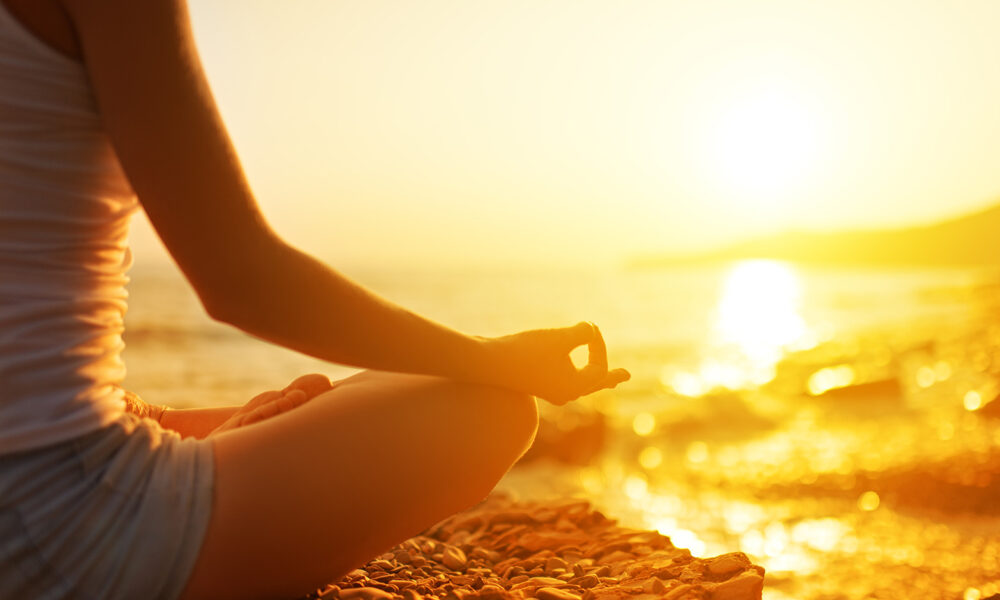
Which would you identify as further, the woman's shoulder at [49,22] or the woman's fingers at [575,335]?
the woman's fingers at [575,335]

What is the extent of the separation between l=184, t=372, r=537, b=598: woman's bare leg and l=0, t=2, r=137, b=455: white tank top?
0.27 metres

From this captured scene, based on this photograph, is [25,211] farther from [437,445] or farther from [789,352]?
[789,352]

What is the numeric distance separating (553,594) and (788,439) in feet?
24.2

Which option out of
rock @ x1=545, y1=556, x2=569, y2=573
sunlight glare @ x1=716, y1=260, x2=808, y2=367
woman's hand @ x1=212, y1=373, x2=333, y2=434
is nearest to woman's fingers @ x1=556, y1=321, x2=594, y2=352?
woman's hand @ x1=212, y1=373, x2=333, y2=434

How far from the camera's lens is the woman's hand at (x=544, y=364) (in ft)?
5.51

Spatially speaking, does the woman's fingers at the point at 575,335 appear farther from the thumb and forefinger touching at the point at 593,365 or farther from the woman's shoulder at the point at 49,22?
the woman's shoulder at the point at 49,22

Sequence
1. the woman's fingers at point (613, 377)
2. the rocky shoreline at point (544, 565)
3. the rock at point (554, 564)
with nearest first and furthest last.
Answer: the woman's fingers at point (613, 377) → the rocky shoreline at point (544, 565) → the rock at point (554, 564)

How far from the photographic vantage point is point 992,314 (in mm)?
24578

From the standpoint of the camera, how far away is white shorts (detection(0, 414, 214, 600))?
4.16 feet

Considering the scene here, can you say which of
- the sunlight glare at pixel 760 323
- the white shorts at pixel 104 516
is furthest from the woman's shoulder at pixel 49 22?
the sunlight glare at pixel 760 323

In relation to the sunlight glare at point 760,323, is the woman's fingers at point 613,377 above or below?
below

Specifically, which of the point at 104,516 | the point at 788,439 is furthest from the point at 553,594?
the point at 788,439

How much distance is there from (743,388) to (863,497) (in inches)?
302

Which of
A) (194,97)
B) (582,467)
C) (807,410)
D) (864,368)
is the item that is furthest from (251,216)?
(864,368)
